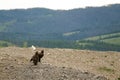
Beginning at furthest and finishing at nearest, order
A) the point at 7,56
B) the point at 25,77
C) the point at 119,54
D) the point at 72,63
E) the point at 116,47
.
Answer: the point at 116,47, the point at 119,54, the point at 72,63, the point at 7,56, the point at 25,77

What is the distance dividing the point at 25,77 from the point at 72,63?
7.46 m

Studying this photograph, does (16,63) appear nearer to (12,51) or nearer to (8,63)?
(8,63)

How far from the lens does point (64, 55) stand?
97.4 ft

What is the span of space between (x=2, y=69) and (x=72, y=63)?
7.08 metres

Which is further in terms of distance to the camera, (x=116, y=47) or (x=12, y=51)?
(x=116, y=47)

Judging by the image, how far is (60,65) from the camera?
25109mm

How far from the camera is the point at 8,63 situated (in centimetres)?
2281

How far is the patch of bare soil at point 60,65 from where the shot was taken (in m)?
21.0

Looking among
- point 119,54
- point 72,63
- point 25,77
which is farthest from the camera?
point 119,54

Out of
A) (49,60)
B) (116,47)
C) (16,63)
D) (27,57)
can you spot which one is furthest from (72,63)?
(116,47)

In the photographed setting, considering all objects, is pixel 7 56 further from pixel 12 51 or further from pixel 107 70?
pixel 107 70

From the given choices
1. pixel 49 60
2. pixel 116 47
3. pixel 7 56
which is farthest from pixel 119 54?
pixel 116 47

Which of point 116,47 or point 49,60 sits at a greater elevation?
point 49,60

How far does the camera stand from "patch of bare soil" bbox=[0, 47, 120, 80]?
21.0 metres
